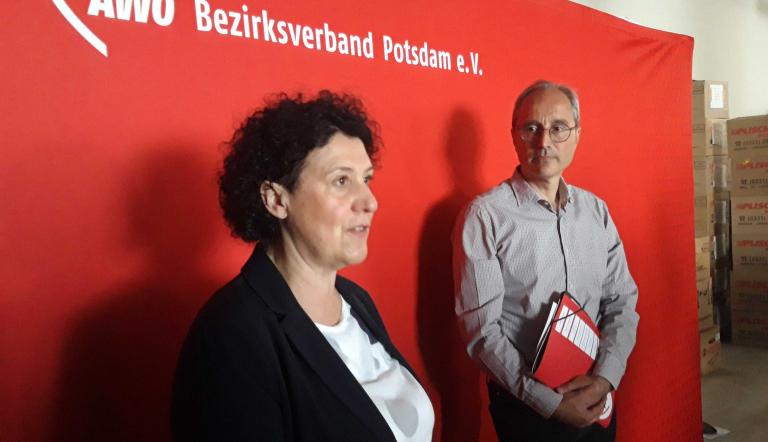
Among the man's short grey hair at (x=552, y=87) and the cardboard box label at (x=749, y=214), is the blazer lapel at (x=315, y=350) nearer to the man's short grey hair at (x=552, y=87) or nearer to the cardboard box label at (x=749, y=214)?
the man's short grey hair at (x=552, y=87)

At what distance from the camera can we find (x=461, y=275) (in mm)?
1502

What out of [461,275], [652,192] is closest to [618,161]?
[652,192]

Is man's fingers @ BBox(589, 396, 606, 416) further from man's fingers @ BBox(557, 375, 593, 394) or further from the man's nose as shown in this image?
the man's nose

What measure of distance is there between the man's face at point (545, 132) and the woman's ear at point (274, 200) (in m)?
0.89

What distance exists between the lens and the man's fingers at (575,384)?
4.77 feet

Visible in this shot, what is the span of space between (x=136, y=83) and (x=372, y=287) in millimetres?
823

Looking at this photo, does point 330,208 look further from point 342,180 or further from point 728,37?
point 728,37

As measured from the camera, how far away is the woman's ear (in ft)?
3.15

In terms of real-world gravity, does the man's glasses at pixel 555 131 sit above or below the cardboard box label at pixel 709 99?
below

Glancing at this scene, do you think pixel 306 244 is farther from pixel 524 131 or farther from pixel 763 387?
pixel 763 387

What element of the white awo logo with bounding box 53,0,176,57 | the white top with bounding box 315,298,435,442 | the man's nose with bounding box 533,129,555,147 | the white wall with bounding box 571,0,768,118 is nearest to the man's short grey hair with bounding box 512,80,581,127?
the man's nose with bounding box 533,129,555,147

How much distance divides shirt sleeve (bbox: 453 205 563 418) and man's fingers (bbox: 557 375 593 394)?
5 cm

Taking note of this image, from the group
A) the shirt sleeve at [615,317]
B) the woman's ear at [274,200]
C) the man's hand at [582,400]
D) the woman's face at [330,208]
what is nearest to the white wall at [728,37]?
the shirt sleeve at [615,317]

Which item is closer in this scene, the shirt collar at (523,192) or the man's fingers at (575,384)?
the man's fingers at (575,384)
